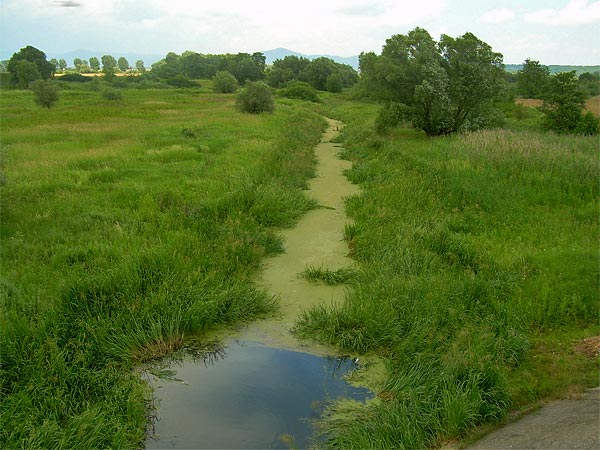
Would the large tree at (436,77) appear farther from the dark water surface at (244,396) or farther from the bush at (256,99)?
the dark water surface at (244,396)

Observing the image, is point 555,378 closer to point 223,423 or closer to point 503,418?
point 503,418

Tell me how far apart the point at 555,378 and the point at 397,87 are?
1851cm

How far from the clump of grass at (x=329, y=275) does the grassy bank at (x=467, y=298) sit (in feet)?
0.60

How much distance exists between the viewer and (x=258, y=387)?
15.8 feet

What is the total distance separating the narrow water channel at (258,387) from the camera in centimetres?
413

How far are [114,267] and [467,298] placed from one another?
4864mm

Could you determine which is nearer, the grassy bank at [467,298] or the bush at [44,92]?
the grassy bank at [467,298]

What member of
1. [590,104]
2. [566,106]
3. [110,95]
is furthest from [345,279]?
[110,95]

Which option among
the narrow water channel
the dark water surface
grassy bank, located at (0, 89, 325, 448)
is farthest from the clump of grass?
the dark water surface

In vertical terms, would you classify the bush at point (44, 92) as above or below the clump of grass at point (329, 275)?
above

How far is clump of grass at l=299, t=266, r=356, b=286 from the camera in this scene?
718 centimetres

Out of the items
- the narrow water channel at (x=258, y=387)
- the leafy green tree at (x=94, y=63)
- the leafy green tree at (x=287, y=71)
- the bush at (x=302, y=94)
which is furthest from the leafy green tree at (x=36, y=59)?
the leafy green tree at (x=94, y=63)

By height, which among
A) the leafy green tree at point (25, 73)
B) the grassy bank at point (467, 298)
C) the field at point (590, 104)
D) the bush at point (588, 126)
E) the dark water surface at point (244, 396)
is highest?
the leafy green tree at point (25, 73)

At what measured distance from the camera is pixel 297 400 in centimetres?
462
